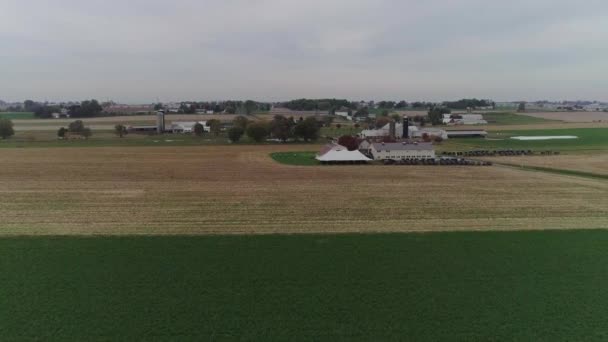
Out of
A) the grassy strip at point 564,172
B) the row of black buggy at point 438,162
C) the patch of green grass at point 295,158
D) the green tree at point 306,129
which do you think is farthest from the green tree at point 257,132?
the grassy strip at point 564,172

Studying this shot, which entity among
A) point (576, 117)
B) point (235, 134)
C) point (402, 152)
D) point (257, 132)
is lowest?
point (402, 152)

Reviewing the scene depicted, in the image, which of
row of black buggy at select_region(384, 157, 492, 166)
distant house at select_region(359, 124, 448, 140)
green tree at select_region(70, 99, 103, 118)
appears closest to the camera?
row of black buggy at select_region(384, 157, 492, 166)

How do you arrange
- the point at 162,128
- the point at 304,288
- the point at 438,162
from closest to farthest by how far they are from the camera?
the point at 304,288
the point at 438,162
the point at 162,128

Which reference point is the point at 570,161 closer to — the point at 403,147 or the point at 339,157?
the point at 403,147

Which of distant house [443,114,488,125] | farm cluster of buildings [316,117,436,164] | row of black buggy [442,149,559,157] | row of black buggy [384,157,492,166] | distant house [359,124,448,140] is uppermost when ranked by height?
distant house [443,114,488,125]

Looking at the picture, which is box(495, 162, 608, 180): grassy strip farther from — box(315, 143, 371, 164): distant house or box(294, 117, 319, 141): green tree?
box(294, 117, 319, 141): green tree

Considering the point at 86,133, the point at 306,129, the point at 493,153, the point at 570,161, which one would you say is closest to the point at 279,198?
the point at 570,161

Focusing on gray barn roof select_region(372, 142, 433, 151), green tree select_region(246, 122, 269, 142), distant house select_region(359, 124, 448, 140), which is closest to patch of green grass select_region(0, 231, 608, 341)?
gray barn roof select_region(372, 142, 433, 151)

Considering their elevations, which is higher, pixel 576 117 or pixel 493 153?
pixel 576 117
